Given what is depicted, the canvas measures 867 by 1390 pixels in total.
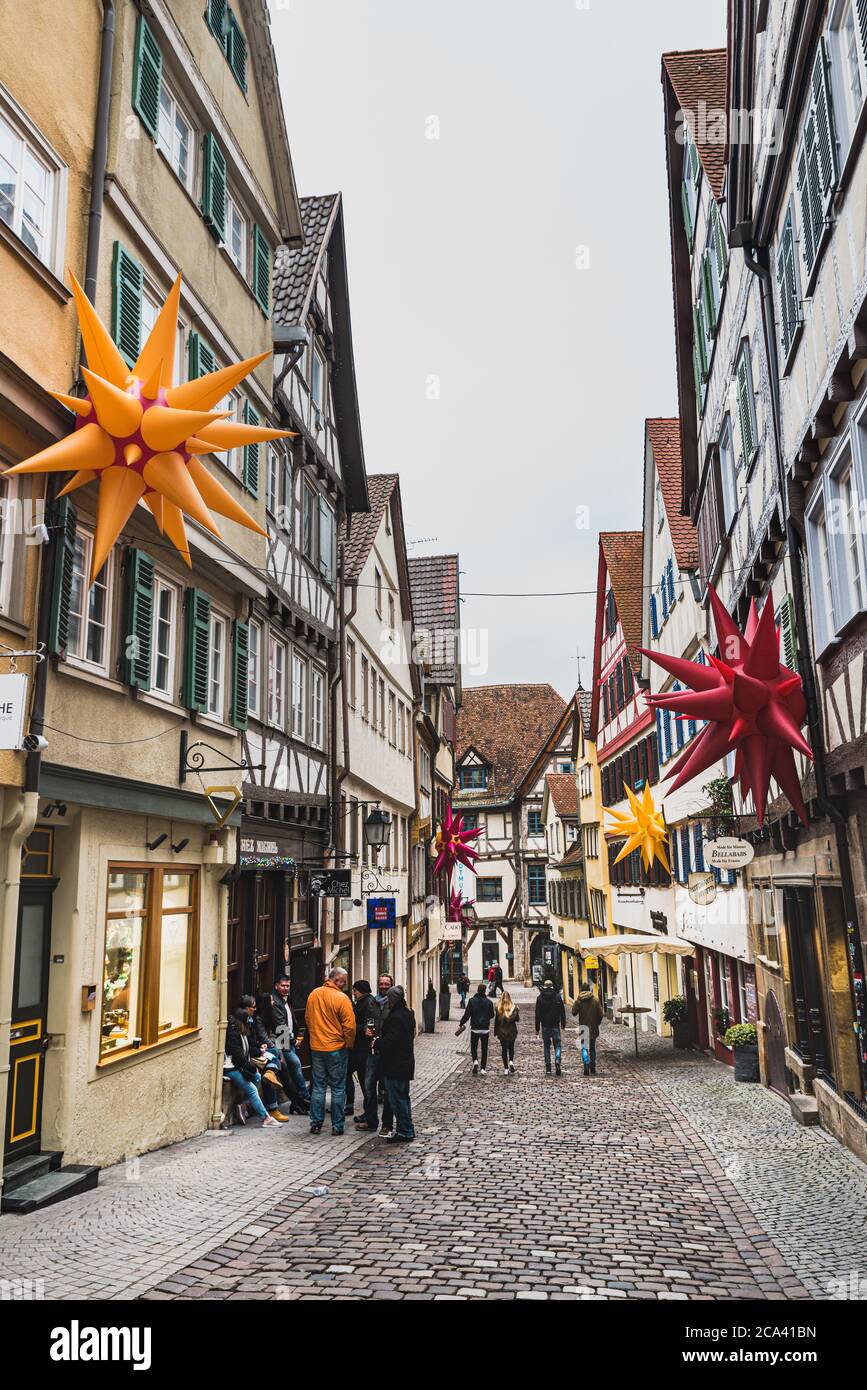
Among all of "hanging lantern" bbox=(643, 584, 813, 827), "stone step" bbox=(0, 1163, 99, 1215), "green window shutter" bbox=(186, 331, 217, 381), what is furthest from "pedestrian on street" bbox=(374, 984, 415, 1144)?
"green window shutter" bbox=(186, 331, 217, 381)

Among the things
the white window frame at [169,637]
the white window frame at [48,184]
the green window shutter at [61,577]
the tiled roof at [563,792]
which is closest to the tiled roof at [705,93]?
the white window frame at [169,637]

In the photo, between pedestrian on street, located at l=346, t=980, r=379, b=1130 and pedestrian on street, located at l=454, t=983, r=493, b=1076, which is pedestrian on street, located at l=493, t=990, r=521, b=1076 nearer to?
pedestrian on street, located at l=454, t=983, r=493, b=1076

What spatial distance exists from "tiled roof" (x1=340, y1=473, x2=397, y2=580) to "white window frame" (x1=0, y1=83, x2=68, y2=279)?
11.5 m

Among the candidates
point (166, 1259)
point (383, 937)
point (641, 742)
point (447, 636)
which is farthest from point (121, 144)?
point (447, 636)

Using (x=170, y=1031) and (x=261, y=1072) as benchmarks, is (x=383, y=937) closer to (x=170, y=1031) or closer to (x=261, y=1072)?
(x=261, y=1072)

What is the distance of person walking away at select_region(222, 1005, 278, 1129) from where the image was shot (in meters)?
12.1

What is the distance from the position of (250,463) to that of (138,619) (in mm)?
4323

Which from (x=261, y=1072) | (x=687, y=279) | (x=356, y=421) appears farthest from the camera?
(x=356, y=421)

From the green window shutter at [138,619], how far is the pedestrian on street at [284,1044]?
4916 mm

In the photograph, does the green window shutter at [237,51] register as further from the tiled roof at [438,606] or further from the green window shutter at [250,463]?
the tiled roof at [438,606]

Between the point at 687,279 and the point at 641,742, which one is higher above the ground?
the point at 687,279

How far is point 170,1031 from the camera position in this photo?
10.9 metres

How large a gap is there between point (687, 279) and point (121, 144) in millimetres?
12353

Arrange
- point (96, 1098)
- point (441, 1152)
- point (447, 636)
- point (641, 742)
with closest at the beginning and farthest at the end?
point (96, 1098), point (441, 1152), point (641, 742), point (447, 636)
